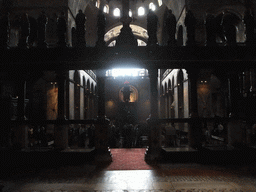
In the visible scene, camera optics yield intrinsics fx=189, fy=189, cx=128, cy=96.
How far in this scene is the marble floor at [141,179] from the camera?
4.11 m

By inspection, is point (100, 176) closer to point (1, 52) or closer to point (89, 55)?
point (89, 55)

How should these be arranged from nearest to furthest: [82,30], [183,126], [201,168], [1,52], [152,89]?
1. [1,52]
2. [82,30]
3. [201,168]
4. [152,89]
5. [183,126]

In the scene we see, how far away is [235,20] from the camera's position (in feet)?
53.1

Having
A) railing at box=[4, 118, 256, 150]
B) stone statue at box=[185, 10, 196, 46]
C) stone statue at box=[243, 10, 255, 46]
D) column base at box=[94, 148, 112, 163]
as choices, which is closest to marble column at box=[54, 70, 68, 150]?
railing at box=[4, 118, 256, 150]

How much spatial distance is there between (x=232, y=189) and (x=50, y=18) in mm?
17190

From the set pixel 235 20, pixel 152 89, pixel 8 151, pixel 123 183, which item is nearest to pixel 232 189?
pixel 123 183

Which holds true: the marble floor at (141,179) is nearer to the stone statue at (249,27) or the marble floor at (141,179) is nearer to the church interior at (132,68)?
the church interior at (132,68)

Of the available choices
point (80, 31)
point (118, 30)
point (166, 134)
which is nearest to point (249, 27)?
point (80, 31)

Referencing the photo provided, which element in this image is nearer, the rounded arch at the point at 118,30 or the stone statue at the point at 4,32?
the stone statue at the point at 4,32

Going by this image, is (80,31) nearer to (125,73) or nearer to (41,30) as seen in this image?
(41,30)

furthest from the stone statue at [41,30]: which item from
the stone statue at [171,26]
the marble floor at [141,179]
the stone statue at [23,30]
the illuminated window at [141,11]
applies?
the illuminated window at [141,11]

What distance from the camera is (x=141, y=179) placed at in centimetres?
473

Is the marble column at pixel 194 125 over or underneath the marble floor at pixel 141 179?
over

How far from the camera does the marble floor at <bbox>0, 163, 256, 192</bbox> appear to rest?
4109 mm
